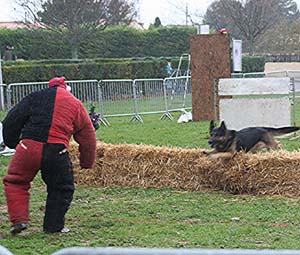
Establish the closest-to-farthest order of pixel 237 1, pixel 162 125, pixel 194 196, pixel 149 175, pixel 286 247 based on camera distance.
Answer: pixel 286 247
pixel 194 196
pixel 149 175
pixel 162 125
pixel 237 1

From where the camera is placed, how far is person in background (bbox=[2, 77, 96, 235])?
21.9 ft

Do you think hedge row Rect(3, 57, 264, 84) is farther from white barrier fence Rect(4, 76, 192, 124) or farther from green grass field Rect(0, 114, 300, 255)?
green grass field Rect(0, 114, 300, 255)

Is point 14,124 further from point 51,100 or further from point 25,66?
point 25,66

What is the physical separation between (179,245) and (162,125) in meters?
12.1

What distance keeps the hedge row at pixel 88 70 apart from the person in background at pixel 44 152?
22.2 meters

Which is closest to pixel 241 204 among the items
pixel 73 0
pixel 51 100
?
pixel 51 100

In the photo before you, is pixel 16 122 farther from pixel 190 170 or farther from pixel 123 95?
pixel 123 95

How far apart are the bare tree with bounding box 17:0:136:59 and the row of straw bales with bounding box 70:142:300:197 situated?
1185 inches

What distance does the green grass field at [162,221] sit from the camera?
20.6 feet

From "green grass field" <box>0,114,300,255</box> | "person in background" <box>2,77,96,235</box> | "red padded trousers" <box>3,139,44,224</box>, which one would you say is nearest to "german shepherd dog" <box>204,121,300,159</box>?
"green grass field" <box>0,114,300,255</box>

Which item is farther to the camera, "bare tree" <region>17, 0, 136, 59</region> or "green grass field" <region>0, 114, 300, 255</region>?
"bare tree" <region>17, 0, 136, 59</region>

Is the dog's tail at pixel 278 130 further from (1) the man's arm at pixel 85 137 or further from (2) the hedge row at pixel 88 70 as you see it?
(2) the hedge row at pixel 88 70

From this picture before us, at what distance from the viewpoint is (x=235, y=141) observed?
9297 millimetres

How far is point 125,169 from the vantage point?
9438 mm
